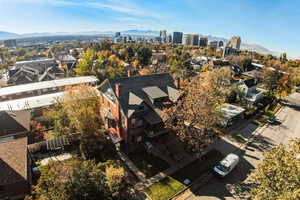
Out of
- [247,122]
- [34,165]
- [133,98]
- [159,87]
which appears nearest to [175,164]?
[133,98]

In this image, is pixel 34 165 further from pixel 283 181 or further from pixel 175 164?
pixel 283 181

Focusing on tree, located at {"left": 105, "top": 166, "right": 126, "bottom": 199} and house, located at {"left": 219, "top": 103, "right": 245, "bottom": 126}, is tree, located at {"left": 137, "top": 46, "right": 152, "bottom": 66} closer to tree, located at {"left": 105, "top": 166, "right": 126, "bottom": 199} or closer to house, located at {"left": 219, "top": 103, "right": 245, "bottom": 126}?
house, located at {"left": 219, "top": 103, "right": 245, "bottom": 126}

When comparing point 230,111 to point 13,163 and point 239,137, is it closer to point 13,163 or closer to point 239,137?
point 239,137

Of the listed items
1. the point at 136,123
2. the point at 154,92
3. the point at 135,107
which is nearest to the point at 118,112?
the point at 135,107

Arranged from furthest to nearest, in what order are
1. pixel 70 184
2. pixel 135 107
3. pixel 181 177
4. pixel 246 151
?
pixel 246 151 < pixel 135 107 < pixel 181 177 < pixel 70 184

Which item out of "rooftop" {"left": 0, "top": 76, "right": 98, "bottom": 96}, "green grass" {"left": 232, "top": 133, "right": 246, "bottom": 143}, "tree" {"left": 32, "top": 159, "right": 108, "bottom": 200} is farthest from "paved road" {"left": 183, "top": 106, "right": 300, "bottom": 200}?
"rooftop" {"left": 0, "top": 76, "right": 98, "bottom": 96}

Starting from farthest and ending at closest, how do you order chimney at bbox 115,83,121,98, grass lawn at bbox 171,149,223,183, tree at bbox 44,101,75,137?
1. tree at bbox 44,101,75,137
2. chimney at bbox 115,83,121,98
3. grass lawn at bbox 171,149,223,183

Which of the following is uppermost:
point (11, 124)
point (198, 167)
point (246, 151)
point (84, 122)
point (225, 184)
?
point (84, 122)
